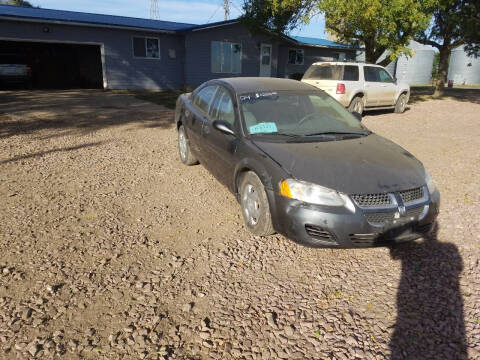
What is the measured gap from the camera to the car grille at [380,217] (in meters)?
2.88

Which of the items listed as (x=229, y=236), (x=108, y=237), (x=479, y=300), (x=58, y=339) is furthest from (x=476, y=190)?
(x=58, y=339)

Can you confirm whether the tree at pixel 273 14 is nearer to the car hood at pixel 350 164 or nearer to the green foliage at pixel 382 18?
the green foliage at pixel 382 18

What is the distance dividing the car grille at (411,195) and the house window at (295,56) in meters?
23.0

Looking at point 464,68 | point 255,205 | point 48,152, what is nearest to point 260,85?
point 255,205

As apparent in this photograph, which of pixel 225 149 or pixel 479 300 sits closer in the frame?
pixel 479 300

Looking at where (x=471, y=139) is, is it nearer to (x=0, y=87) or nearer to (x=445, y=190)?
(x=445, y=190)

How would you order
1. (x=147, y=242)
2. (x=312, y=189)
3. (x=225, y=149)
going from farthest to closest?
(x=225, y=149) → (x=147, y=242) → (x=312, y=189)

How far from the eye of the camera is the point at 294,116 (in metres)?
4.12

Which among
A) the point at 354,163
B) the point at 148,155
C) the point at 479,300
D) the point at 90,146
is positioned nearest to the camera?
the point at 479,300

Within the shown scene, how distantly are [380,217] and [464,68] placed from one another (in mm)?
44567

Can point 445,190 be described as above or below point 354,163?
below

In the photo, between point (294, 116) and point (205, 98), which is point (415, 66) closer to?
point (205, 98)

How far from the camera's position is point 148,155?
6.70 m

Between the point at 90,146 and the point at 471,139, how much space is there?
9391 millimetres
